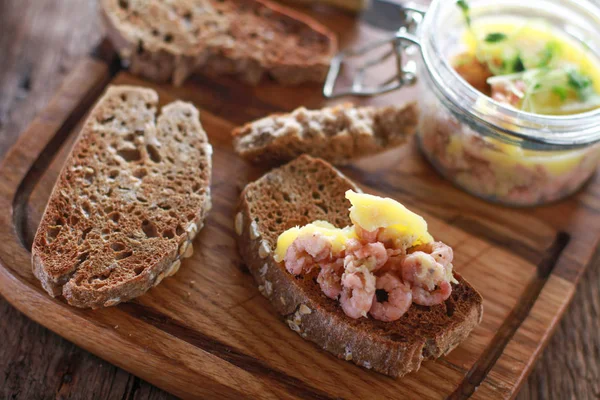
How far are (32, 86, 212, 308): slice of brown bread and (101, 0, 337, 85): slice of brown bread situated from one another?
1.04 ft

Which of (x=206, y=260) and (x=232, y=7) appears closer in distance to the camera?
(x=206, y=260)

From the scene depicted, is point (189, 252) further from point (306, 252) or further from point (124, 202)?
point (306, 252)

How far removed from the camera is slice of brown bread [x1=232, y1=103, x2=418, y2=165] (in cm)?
322

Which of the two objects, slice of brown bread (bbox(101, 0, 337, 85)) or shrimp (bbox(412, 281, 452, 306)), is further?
slice of brown bread (bbox(101, 0, 337, 85))

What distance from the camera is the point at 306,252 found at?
2689mm

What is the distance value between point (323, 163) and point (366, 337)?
2.97 ft

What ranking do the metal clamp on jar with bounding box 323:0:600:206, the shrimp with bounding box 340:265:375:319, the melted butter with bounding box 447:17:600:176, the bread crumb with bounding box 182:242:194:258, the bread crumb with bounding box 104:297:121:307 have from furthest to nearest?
the melted butter with bounding box 447:17:600:176 < the metal clamp on jar with bounding box 323:0:600:206 < the bread crumb with bounding box 182:242:194:258 < the bread crumb with bounding box 104:297:121:307 < the shrimp with bounding box 340:265:375:319

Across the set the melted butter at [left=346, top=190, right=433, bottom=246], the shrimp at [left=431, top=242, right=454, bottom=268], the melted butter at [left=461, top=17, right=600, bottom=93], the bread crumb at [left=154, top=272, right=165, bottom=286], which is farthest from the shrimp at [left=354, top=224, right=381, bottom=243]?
the melted butter at [left=461, top=17, right=600, bottom=93]

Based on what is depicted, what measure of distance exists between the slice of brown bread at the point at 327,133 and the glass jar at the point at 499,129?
0.20 metres

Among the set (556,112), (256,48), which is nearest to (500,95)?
(556,112)

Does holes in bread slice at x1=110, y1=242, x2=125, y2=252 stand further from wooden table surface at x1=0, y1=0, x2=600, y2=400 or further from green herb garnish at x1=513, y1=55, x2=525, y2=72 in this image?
green herb garnish at x1=513, y1=55, x2=525, y2=72

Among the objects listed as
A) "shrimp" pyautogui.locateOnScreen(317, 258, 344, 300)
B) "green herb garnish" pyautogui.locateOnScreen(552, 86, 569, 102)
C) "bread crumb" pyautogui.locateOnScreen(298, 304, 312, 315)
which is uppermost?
"green herb garnish" pyautogui.locateOnScreen(552, 86, 569, 102)

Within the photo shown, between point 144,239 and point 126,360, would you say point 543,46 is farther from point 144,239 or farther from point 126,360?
point 126,360

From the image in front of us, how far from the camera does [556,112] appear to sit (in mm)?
3295
